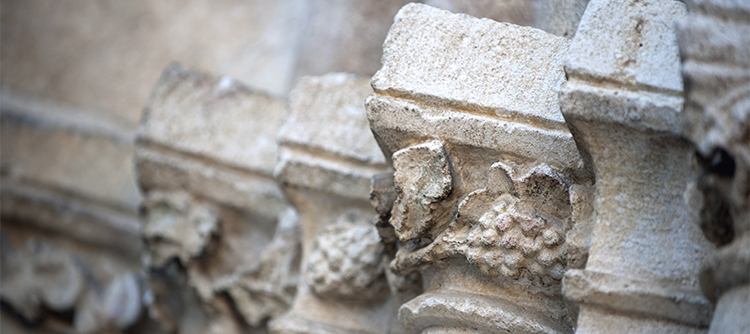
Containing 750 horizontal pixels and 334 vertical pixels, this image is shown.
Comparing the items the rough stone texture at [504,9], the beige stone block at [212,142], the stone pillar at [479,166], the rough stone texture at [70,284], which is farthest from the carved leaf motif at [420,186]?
the rough stone texture at [70,284]

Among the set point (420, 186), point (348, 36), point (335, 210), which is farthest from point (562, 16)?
point (348, 36)

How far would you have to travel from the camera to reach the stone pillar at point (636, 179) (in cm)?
65

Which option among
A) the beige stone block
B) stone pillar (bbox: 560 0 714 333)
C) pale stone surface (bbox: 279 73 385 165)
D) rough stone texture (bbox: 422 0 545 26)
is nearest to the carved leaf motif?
stone pillar (bbox: 560 0 714 333)

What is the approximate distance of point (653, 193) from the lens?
2.24ft

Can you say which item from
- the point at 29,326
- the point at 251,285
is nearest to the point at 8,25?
the point at 29,326

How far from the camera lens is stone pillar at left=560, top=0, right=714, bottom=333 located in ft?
2.14

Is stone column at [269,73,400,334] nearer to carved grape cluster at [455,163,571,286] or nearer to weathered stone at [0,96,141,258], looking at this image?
carved grape cluster at [455,163,571,286]

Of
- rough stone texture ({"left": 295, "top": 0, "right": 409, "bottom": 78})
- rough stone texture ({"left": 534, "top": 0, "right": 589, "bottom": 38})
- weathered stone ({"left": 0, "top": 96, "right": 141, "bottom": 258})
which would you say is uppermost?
rough stone texture ({"left": 534, "top": 0, "right": 589, "bottom": 38})

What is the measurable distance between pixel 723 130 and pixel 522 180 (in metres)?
0.25

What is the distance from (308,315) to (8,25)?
125cm

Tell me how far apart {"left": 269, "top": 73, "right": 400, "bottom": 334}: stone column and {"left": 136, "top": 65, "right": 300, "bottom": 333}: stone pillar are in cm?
18

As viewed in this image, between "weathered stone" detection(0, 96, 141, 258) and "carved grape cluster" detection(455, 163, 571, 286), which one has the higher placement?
"carved grape cluster" detection(455, 163, 571, 286)

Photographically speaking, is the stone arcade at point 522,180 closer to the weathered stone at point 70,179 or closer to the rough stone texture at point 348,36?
the rough stone texture at point 348,36

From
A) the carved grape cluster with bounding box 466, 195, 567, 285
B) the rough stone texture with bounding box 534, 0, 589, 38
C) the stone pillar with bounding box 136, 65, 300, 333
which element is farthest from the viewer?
the stone pillar with bounding box 136, 65, 300, 333
